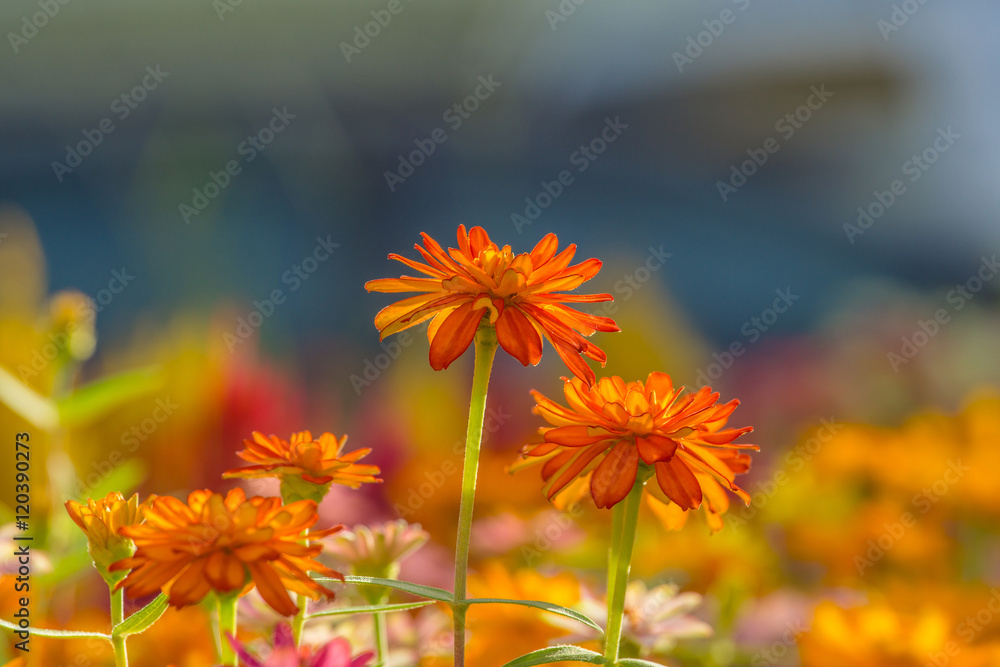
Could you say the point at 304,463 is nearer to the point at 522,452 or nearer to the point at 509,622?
the point at 522,452

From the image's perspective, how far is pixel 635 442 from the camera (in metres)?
0.25

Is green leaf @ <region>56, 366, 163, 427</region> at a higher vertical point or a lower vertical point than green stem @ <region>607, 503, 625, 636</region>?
higher

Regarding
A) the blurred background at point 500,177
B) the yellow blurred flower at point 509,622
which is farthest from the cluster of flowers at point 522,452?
the blurred background at point 500,177

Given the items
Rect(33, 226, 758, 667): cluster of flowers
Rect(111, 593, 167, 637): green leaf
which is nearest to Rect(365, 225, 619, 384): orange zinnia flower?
Rect(33, 226, 758, 667): cluster of flowers

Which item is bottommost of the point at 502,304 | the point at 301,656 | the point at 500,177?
the point at 301,656

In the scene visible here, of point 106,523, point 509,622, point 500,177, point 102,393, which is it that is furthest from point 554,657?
point 500,177

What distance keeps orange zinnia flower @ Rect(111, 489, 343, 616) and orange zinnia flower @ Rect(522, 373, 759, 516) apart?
0.07m

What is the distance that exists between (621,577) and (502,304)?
93 mm

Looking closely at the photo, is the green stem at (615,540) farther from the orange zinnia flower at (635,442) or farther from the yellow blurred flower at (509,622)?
the yellow blurred flower at (509,622)

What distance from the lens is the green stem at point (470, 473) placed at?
254mm

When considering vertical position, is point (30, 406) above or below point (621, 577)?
above

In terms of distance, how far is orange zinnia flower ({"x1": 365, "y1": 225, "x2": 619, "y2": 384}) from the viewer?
25 cm

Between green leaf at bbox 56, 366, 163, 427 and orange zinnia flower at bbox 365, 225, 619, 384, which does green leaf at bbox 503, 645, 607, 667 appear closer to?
orange zinnia flower at bbox 365, 225, 619, 384

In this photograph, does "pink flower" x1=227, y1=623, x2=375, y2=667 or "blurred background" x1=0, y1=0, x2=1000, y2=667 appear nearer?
"pink flower" x1=227, y1=623, x2=375, y2=667
